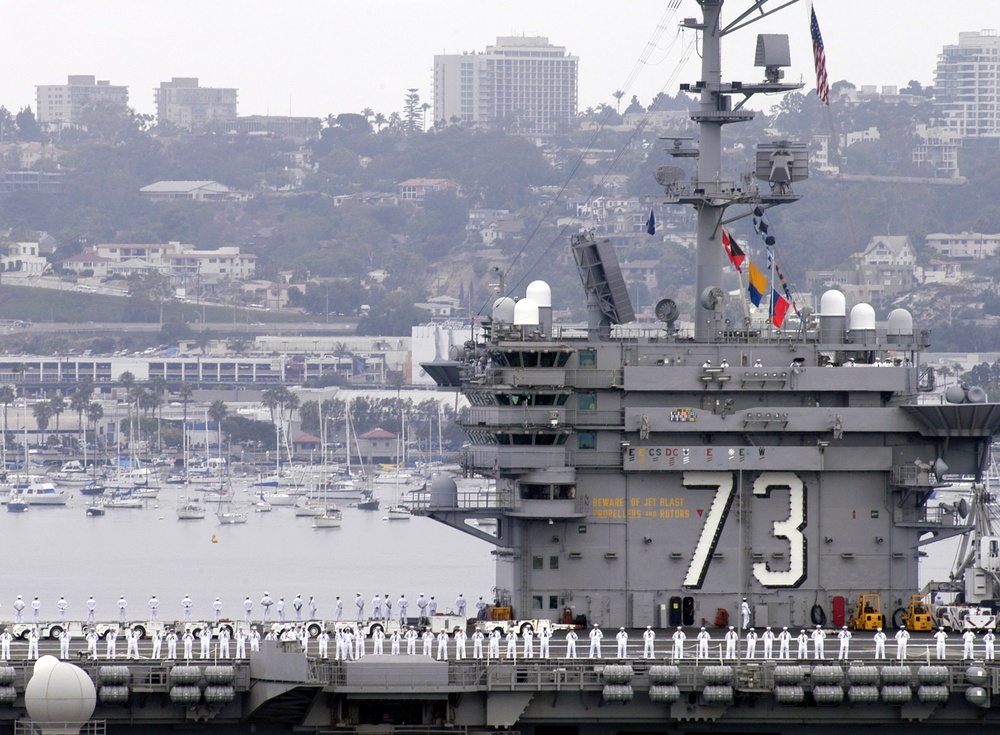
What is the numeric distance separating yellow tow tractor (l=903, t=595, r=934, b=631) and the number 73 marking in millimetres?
1973

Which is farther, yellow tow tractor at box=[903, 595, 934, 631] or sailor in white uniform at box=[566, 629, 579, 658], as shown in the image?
yellow tow tractor at box=[903, 595, 934, 631]

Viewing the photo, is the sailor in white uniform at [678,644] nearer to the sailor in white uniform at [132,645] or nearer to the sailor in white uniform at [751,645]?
the sailor in white uniform at [751,645]

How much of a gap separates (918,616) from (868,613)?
34.6 inches

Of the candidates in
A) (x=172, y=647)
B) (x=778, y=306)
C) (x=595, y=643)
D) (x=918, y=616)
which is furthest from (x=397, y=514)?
(x=595, y=643)

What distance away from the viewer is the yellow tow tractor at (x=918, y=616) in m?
39.8

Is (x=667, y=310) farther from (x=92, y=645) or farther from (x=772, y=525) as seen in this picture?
(x=92, y=645)

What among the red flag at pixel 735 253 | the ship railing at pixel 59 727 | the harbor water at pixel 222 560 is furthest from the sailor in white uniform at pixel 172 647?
the harbor water at pixel 222 560

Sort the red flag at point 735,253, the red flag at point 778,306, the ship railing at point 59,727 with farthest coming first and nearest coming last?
the red flag at point 778,306
the red flag at point 735,253
the ship railing at point 59,727

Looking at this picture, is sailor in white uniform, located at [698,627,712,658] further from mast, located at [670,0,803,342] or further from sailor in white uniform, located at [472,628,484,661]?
mast, located at [670,0,803,342]

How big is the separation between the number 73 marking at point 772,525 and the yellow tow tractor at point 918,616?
6.47 ft

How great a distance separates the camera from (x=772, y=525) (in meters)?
40.3

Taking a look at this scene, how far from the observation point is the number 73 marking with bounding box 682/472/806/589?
4016cm

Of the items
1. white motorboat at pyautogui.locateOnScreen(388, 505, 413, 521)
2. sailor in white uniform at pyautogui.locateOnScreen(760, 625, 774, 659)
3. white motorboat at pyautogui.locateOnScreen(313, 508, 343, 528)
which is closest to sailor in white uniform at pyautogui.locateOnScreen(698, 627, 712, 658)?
sailor in white uniform at pyautogui.locateOnScreen(760, 625, 774, 659)

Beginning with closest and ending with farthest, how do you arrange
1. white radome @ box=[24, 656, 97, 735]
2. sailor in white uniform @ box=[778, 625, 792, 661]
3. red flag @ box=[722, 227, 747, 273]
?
1. white radome @ box=[24, 656, 97, 735]
2. sailor in white uniform @ box=[778, 625, 792, 661]
3. red flag @ box=[722, 227, 747, 273]
